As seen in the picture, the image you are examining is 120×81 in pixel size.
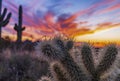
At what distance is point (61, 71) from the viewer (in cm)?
310

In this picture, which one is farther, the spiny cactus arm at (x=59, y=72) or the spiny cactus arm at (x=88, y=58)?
the spiny cactus arm at (x=88, y=58)

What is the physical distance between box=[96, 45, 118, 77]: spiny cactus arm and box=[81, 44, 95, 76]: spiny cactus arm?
0.06m

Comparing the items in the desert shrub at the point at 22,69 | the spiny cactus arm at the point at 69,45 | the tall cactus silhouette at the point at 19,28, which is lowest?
the desert shrub at the point at 22,69

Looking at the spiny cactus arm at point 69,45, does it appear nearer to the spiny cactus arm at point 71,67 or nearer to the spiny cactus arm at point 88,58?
the spiny cactus arm at point 71,67

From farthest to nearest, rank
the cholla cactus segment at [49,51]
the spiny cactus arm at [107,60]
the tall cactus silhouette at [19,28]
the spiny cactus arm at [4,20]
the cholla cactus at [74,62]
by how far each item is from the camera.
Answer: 1. the tall cactus silhouette at [19,28]
2. the spiny cactus arm at [4,20]
3. the spiny cactus arm at [107,60]
4. the cholla cactus at [74,62]
5. the cholla cactus segment at [49,51]

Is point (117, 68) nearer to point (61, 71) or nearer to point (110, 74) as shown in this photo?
point (110, 74)

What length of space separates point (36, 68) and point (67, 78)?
8.38 meters

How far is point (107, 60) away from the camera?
3.12m

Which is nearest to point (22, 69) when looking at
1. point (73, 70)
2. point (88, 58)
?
point (88, 58)

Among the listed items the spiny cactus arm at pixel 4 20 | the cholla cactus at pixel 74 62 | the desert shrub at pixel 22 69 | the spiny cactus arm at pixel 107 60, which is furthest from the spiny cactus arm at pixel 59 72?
the spiny cactus arm at pixel 4 20

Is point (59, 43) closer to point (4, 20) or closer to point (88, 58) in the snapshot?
point (88, 58)

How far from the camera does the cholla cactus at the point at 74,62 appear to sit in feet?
9.79

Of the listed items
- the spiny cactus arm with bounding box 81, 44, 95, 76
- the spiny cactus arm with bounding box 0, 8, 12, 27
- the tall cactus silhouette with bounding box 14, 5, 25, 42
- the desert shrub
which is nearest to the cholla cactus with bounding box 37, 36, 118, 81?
the spiny cactus arm with bounding box 81, 44, 95, 76

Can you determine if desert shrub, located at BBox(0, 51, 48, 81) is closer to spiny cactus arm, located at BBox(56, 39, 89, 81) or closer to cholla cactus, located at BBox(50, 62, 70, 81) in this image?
cholla cactus, located at BBox(50, 62, 70, 81)
